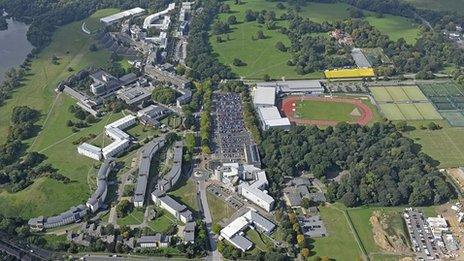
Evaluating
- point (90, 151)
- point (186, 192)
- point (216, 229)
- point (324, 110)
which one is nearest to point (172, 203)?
point (186, 192)

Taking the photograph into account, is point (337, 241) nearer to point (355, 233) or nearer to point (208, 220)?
point (355, 233)

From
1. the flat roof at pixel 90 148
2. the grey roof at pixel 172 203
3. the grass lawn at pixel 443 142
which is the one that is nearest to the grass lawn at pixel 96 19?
the flat roof at pixel 90 148

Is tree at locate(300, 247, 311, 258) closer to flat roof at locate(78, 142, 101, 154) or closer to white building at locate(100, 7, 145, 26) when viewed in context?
flat roof at locate(78, 142, 101, 154)

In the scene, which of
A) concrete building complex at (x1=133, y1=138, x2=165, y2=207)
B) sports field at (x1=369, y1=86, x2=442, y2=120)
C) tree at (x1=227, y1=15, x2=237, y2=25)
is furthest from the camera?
tree at (x1=227, y1=15, x2=237, y2=25)

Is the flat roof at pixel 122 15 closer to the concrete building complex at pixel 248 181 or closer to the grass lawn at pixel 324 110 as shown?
the grass lawn at pixel 324 110

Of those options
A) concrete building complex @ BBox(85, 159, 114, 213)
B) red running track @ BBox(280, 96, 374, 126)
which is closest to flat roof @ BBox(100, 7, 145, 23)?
red running track @ BBox(280, 96, 374, 126)
